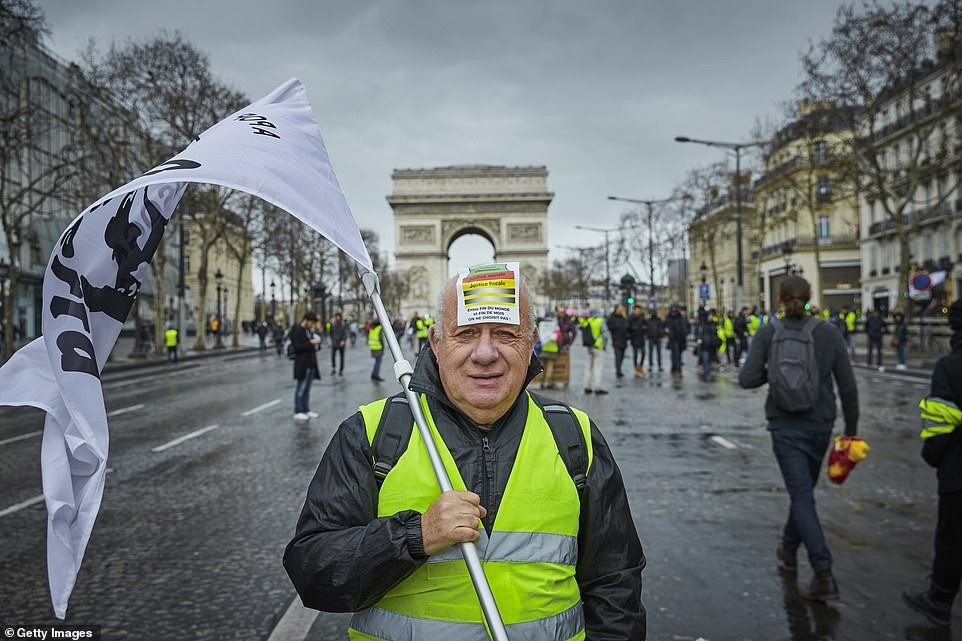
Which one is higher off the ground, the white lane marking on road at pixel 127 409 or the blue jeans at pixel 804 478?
the blue jeans at pixel 804 478

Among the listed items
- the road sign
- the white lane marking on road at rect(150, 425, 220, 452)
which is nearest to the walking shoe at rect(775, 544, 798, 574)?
the white lane marking on road at rect(150, 425, 220, 452)

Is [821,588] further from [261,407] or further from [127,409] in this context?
[127,409]

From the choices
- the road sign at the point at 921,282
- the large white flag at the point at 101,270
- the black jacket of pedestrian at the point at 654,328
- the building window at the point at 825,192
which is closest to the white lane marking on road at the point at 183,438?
the large white flag at the point at 101,270

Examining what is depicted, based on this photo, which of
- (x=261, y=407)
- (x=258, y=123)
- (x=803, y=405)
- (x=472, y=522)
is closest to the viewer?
(x=472, y=522)

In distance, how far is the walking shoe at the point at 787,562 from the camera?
520 centimetres

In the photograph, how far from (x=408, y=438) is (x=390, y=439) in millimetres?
46

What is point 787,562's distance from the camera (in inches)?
208

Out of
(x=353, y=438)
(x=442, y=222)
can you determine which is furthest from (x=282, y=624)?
(x=442, y=222)

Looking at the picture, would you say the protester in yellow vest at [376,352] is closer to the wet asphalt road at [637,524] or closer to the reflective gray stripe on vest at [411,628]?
the wet asphalt road at [637,524]

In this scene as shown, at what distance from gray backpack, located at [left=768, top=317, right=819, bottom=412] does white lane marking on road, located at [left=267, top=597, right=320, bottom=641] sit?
2.87 meters

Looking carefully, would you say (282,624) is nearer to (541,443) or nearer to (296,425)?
(541,443)

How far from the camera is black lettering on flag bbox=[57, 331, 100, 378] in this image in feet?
7.89

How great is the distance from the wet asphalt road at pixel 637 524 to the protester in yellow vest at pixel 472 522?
84.5 inches

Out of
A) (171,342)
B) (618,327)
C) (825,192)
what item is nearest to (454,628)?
(618,327)
